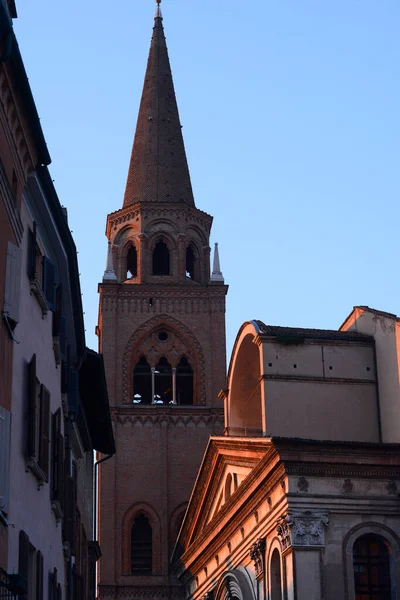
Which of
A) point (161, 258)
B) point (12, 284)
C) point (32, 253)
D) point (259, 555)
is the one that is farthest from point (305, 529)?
point (161, 258)

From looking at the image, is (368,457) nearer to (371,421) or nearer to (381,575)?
(381,575)

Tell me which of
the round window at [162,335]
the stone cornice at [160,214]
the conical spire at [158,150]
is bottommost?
the round window at [162,335]

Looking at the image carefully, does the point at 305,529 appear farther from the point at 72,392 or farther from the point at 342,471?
the point at 72,392

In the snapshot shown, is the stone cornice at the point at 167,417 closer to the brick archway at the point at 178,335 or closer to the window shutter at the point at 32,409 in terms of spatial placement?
the brick archway at the point at 178,335

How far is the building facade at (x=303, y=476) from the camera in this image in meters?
27.1

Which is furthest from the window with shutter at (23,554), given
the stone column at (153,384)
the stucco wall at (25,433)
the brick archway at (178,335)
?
the stone column at (153,384)

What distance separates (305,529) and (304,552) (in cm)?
55

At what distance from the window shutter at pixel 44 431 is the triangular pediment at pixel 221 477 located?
42.9 ft

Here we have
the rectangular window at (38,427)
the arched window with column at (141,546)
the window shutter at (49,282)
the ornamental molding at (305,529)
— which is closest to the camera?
the rectangular window at (38,427)

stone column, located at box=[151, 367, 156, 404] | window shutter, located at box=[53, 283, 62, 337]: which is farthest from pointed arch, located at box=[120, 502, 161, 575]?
window shutter, located at box=[53, 283, 62, 337]

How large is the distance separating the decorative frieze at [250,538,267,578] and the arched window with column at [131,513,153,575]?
1589 cm

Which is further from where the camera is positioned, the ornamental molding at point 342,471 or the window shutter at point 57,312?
the ornamental molding at point 342,471

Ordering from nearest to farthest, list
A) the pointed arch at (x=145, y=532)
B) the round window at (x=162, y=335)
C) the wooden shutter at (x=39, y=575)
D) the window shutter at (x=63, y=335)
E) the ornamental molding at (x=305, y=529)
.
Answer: the wooden shutter at (x=39, y=575) → the window shutter at (x=63, y=335) → the ornamental molding at (x=305, y=529) → the pointed arch at (x=145, y=532) → the round window at (x=162, y=335)

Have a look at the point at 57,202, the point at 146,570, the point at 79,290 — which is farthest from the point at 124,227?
the point at 57,202
